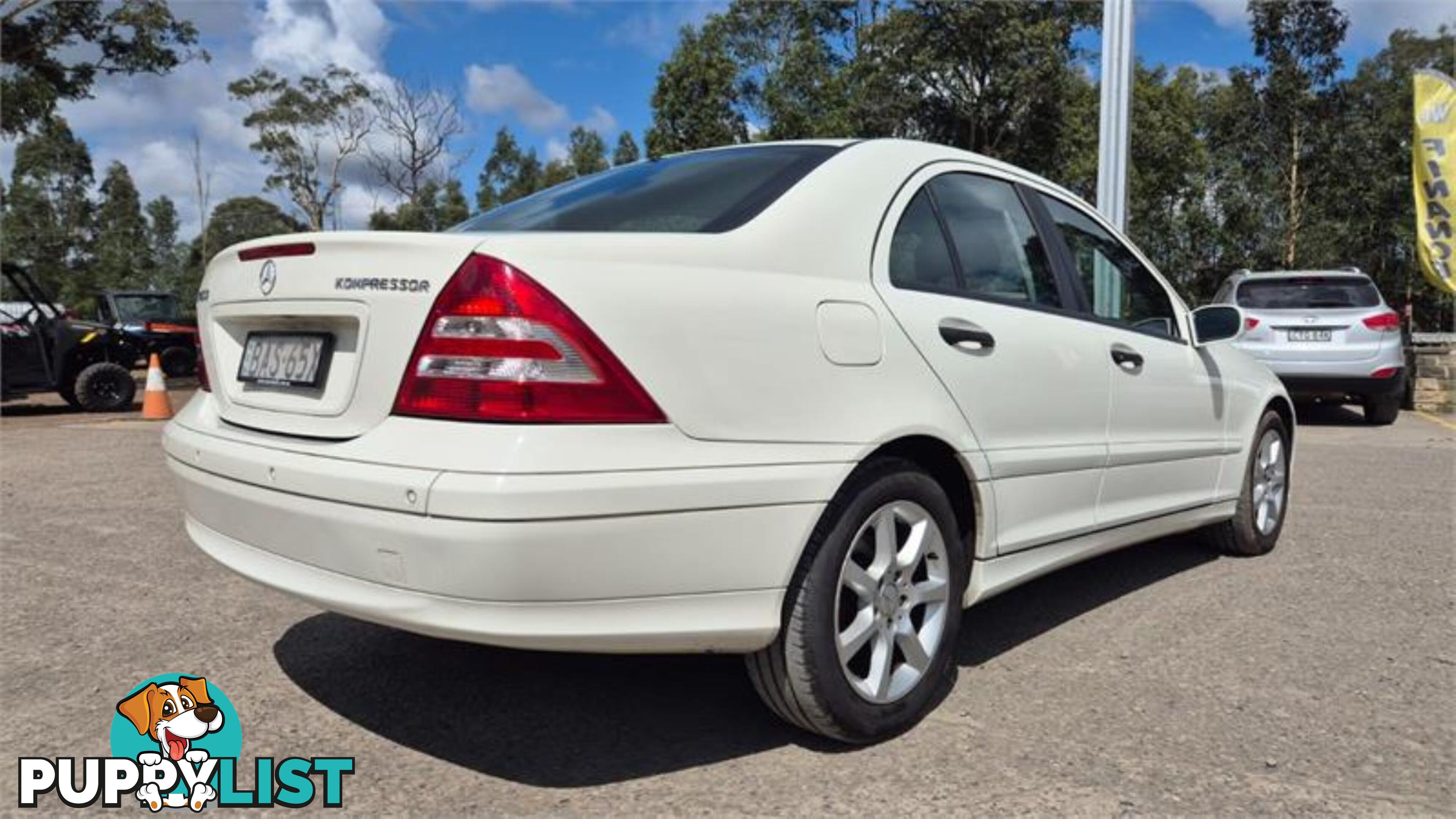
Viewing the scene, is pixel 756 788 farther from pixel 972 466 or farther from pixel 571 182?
pixel 571 182

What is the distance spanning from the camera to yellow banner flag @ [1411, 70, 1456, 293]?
12.1m

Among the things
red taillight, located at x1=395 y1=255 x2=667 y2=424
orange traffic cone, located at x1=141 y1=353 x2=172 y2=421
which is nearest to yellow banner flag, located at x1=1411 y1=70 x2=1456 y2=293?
red taillight, located at x1=395 y1=255 x2=667 y2=424

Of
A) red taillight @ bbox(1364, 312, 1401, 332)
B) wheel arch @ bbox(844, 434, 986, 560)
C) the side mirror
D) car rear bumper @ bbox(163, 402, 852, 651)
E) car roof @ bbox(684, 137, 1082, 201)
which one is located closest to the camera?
car rear bumper @ bbox(163, 402, 852, 651)

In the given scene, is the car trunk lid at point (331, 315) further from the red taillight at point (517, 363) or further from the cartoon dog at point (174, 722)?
the cartoon dog at point (174, 722)

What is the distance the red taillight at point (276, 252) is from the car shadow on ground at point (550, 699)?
121 cm

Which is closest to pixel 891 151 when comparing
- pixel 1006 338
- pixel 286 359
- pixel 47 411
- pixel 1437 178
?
pixel 1006 338

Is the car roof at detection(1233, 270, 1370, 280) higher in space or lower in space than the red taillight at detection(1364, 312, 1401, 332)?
higher

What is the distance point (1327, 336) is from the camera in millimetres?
9977

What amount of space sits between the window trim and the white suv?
6988 millimetres

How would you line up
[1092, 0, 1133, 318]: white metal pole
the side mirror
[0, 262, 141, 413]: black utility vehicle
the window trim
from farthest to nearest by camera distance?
1. [0, 262, 141, 413]: black utility vehicle
2. [1092, 0, 1133, 318]: white metal pole
3. the side mirror
4. the window trim

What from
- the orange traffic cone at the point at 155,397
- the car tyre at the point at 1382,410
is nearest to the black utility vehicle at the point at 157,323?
the orange traffic cone at the point at 155,397

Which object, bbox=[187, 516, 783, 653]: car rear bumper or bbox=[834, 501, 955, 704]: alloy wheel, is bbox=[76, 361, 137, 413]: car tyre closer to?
bbox=[187, 516, 783, 653]: car rear bumper

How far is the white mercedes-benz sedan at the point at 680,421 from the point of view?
1951mm

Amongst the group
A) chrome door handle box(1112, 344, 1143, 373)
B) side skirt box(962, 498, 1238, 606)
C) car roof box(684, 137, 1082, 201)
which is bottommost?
side skirt box(962, 498, 1238, 606)
